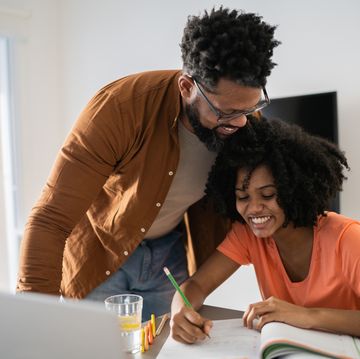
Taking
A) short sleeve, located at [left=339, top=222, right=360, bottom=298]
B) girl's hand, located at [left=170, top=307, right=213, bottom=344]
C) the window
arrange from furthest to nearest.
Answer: the window
short sleeve, located at [left=339, top=222, right=360, bottom=298]
girl's hand, located at [left=170, top=307, right=213, bottom=344]

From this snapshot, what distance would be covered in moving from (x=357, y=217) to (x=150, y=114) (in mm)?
1525

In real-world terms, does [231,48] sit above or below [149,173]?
above

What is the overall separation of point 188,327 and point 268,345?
0.65ft

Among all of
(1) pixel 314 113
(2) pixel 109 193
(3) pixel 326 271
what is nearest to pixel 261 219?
(3) pixel 326 271

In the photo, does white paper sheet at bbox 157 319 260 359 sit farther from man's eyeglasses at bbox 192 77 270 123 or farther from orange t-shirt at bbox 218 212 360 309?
man's eyeglasses at bbox 192 77 270 123

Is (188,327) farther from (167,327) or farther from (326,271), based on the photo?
(326,271)

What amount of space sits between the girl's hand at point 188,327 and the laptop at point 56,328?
0.47 m

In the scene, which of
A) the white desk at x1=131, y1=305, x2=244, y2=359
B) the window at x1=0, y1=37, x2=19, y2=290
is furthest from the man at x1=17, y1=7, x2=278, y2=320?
the window at x1=0, y1=37, x2=19, y2=290

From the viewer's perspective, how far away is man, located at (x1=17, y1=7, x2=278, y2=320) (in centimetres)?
96

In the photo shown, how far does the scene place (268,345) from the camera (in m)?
0.80

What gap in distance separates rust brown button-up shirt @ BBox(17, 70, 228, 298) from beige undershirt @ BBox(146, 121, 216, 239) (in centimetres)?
5

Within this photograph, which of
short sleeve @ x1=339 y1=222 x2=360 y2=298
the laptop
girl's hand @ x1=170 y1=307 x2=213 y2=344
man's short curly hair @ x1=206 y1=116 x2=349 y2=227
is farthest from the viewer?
man's short curly hair @ x1=206 y1=116 x2=349 y2=227

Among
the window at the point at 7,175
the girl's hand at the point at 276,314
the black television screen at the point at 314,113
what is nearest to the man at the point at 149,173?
the girl's hand at the point at 276,314

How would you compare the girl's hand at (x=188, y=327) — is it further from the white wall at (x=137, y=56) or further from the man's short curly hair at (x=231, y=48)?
the white wall at (x=137, y=56)
